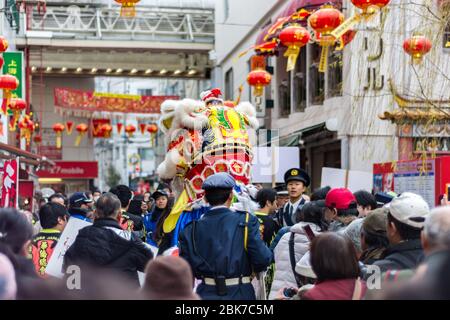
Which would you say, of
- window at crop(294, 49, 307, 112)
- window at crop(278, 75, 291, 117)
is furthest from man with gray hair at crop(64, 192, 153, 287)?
window at crop(278, 75, 291, 117)

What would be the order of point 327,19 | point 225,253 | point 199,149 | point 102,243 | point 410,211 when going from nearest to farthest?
1. point 410,211
2. point 225,253
3. point 102,243
4. point 199,149
5. point 327,19

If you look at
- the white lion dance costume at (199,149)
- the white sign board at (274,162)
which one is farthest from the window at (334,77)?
the white lion dance costume at (199,149)

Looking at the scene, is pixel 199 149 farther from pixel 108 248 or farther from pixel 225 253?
pixel 225 253

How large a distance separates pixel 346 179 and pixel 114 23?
787 inches

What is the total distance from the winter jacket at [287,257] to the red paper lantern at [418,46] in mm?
4869

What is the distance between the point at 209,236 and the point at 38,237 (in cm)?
289

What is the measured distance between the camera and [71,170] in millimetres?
38688

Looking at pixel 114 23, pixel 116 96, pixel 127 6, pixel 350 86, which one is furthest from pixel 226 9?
pixel 127 6

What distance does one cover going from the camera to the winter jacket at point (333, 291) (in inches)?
168

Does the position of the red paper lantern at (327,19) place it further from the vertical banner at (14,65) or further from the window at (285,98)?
the window at (285,98)

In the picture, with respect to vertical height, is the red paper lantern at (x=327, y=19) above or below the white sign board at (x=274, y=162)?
above

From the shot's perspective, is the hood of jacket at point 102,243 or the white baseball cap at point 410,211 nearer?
the white baseball cap at point 410,211

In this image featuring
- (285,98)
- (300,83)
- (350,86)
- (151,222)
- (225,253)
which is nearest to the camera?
(225,253)

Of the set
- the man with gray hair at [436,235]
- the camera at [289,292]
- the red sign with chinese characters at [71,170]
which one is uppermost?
the man with gray hair at [436,235]
